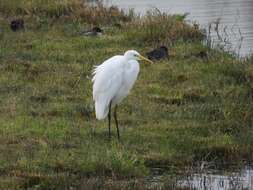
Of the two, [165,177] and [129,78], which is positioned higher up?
[129,78]

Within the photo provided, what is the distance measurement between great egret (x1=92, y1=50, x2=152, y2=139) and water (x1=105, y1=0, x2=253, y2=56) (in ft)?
14.9

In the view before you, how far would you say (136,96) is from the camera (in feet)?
41.4

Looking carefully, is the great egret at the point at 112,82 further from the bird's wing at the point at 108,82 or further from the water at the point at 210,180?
the water at the point at 210,180

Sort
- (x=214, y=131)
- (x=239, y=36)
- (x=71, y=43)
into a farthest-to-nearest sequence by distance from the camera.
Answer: (x=239, y=36)
(x=71, y=43)
(x=214, y=131)

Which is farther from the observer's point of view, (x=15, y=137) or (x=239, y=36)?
(x=239, y=36)

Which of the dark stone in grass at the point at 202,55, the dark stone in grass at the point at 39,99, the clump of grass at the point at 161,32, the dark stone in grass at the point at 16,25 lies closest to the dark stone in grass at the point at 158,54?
the dark stone in grass at the point at 202,55

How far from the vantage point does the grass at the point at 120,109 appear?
375 inches

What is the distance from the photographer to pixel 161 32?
51.5ft

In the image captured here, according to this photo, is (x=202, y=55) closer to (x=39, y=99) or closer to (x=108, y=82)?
(x=39, y=99)

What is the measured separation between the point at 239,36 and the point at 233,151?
6816mm

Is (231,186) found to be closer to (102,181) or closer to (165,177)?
(165,177)

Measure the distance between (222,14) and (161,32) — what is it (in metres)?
3.70

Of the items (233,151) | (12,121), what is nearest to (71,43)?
(12,121)

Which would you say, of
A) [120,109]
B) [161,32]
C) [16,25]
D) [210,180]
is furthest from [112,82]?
[16,25]
